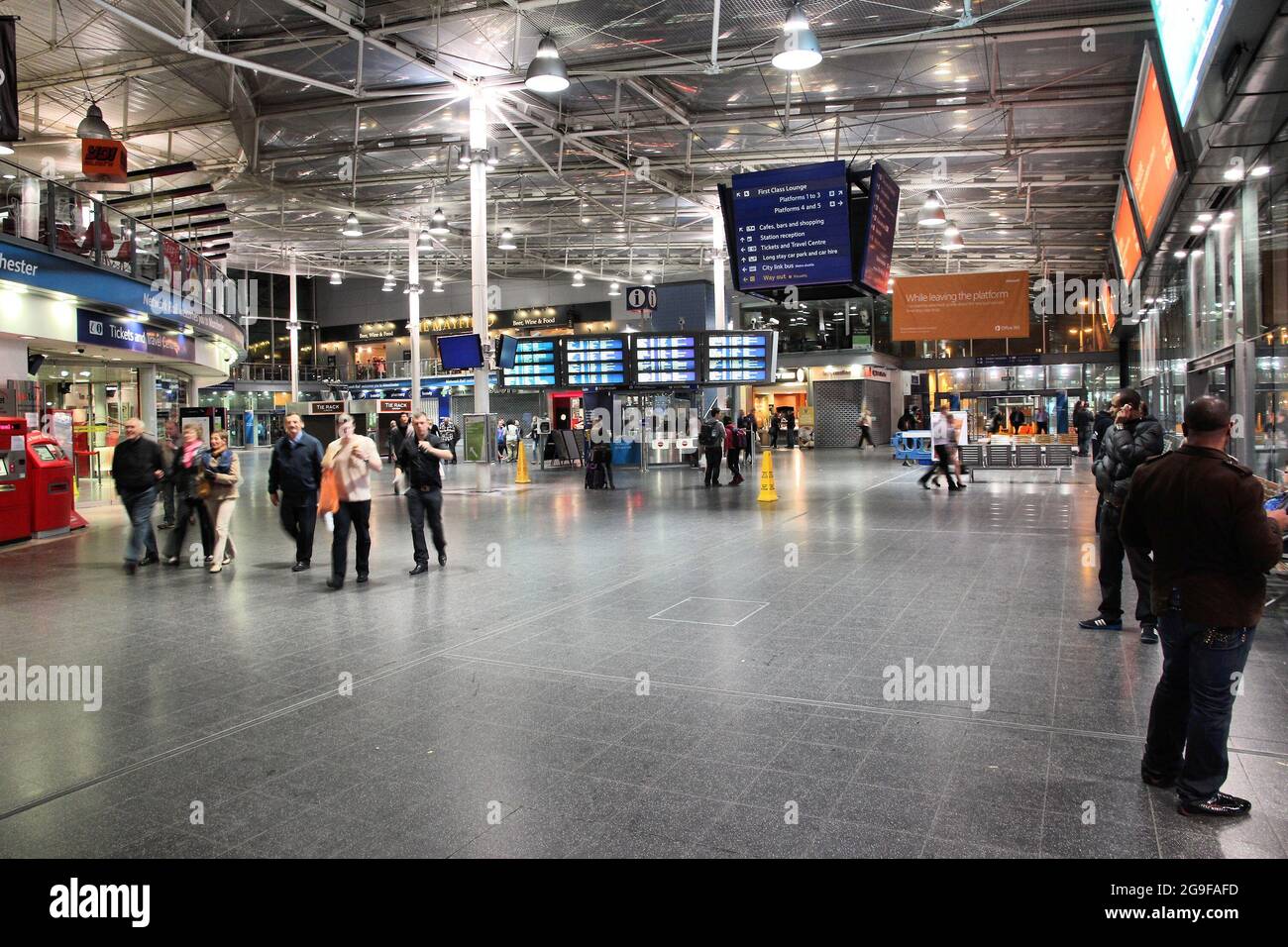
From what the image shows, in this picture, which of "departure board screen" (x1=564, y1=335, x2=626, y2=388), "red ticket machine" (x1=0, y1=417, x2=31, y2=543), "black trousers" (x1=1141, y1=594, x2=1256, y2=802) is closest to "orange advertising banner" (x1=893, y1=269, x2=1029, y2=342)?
"departure board screen" (x1=564, y1=335, x2=626, y2=388)

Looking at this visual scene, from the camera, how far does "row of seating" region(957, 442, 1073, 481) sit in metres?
20.4

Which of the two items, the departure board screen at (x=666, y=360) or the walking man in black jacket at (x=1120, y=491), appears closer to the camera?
the walking man in black jacket at (x=1120, y=491)

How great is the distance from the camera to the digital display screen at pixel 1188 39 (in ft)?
18.5

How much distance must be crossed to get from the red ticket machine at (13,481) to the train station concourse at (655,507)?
0.09 metres

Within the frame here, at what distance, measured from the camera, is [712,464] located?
63.2ft

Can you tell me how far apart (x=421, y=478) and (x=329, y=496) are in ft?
3.26

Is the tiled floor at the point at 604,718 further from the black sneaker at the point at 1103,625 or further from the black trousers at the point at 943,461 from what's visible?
the black trousers at the point at 943,461

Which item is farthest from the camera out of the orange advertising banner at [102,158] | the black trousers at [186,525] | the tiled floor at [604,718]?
the orange advertising banner at [102,158]

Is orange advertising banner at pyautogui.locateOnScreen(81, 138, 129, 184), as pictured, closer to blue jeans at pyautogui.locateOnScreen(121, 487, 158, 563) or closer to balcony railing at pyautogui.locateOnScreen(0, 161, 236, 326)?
balcony railing at pyautogui.locateOnScreen(0, 161, 236, 326)

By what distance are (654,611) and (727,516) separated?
6683 millimetres

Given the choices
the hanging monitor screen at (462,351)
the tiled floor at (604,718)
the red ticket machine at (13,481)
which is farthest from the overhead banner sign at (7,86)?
the hanging monitor screen at (462,351)

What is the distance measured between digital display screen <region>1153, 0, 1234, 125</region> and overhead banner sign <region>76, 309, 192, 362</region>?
1539 centimetres

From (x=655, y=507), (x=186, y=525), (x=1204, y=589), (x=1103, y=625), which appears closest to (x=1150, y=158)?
(x=1103, y=625)

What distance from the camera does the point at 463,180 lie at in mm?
25422
